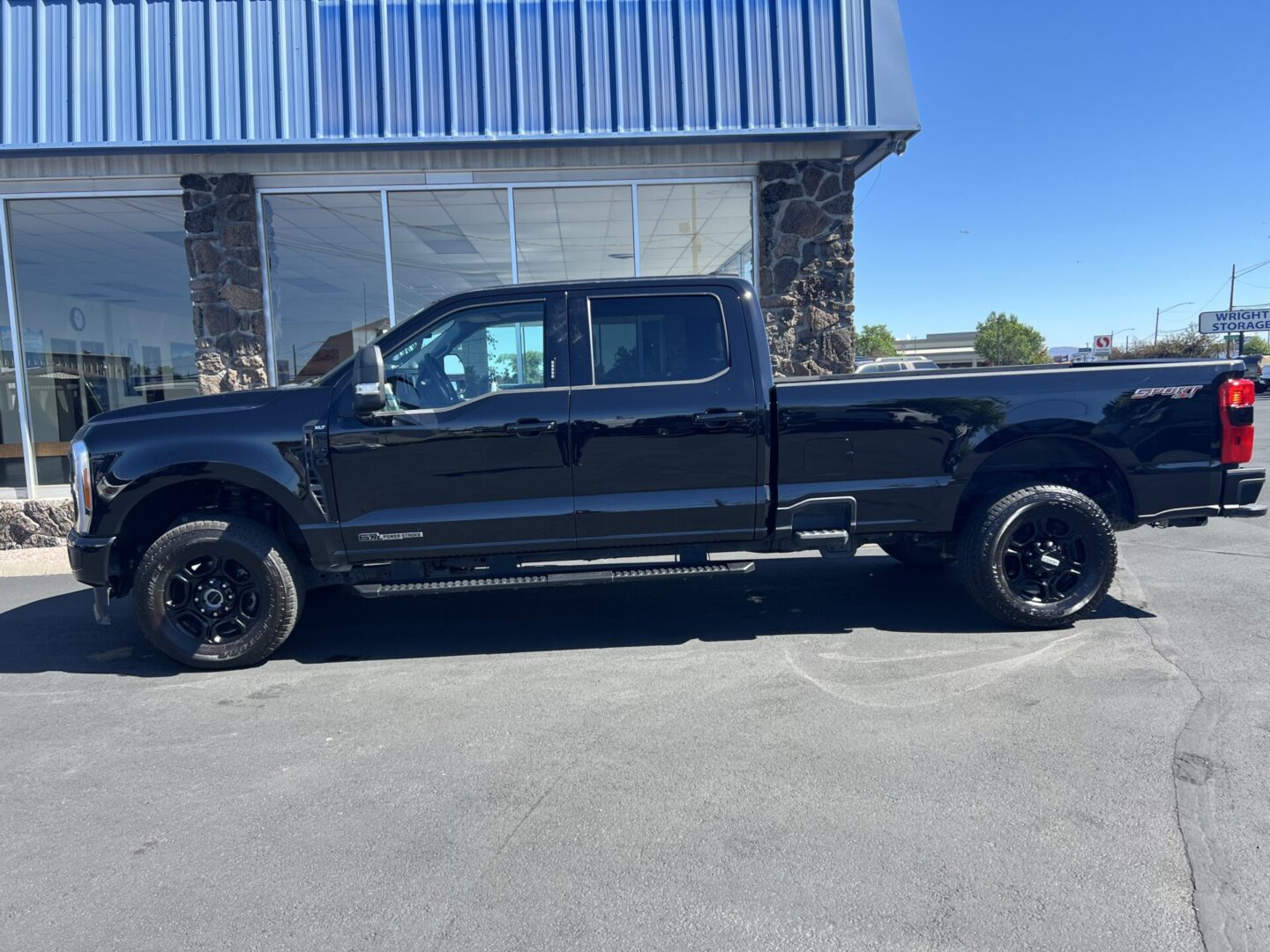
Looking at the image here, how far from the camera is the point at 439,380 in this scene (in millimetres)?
4945

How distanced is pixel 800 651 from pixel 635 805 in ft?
6.52

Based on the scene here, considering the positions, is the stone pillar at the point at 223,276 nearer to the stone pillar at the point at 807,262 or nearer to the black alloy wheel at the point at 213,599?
the black alloy wheel at the point at 213,599

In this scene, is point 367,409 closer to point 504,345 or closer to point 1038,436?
point 504,345

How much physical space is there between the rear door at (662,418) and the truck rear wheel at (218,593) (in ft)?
5.71

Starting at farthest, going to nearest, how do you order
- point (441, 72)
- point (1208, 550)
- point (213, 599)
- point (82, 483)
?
1. point (441, 72)
2. point (1208, 550)
3. point (213, 599)
4. point (82, 483)

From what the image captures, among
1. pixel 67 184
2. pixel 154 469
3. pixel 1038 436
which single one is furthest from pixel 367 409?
pixel 67 184

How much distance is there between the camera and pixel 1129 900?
2635mm

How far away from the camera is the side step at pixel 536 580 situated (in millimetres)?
4898

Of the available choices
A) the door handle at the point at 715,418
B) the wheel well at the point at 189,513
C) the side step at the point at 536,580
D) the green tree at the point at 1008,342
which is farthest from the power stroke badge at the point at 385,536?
the green tree at the point at 1008,342

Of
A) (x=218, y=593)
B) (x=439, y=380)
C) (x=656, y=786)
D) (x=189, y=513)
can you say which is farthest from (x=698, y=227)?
(x=656, y=786)

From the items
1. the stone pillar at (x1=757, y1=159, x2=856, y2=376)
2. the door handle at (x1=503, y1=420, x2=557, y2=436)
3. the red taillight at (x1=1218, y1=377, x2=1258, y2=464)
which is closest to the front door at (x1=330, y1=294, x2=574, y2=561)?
the door handle at (x1=503, y1=420, x2=557, y2=436)

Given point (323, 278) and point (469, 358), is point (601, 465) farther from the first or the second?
point (323, 278)

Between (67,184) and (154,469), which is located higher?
(67,184)

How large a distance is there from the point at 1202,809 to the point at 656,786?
78.6 inches
